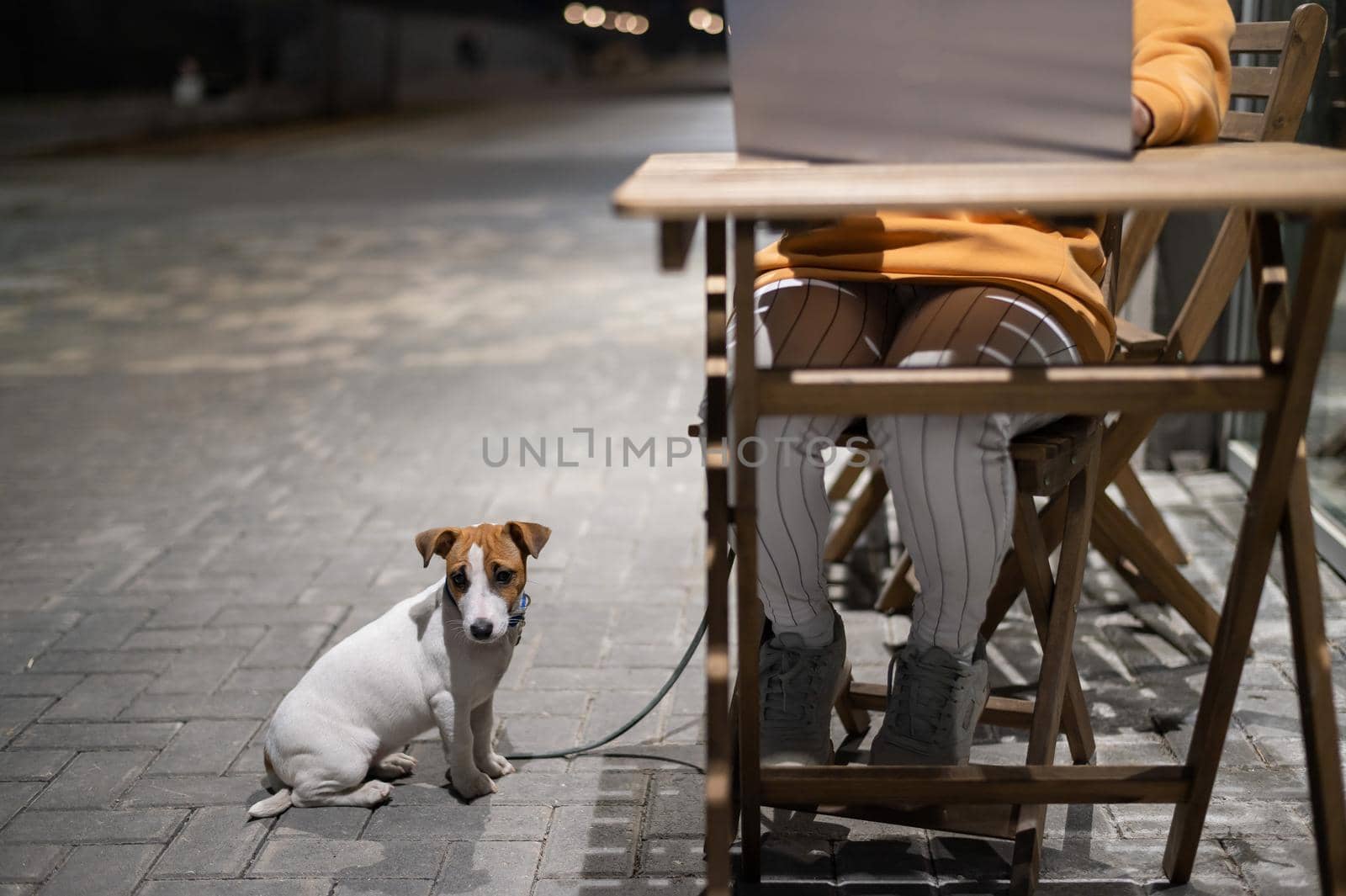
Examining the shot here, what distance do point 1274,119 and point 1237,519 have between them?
1443 mm

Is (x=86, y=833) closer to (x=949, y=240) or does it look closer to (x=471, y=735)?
(x=471, y=735)

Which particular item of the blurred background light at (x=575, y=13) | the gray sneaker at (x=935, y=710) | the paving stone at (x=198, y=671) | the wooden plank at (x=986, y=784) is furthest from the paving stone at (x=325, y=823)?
the blurred background light at (x=575, y=13)

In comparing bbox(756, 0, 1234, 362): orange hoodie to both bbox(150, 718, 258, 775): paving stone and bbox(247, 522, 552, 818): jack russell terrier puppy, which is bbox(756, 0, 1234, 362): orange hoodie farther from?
bbox(150, 718, 258, 775): paving stone

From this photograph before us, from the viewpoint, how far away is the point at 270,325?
6.39 m

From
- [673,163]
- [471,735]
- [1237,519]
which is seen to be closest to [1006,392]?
[673,163]

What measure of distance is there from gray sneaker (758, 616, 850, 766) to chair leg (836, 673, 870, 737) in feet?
0.91

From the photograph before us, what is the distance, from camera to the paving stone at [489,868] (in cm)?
191

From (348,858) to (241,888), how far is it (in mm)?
158

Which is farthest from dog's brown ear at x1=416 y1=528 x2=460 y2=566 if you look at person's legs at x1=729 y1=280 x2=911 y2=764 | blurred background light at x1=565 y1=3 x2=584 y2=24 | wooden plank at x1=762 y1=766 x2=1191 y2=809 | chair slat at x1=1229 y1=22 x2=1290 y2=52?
blurred background light at x1=565 y1=3 x2=584 y2=24

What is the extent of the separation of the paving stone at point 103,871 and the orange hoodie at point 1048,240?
1.30 metres

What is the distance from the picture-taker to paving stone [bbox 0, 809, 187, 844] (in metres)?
2.07

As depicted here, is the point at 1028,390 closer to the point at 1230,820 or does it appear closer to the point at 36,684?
the point at 1230,820

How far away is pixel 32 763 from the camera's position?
7.65ft

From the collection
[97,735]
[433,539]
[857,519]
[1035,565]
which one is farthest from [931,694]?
[97,735]
